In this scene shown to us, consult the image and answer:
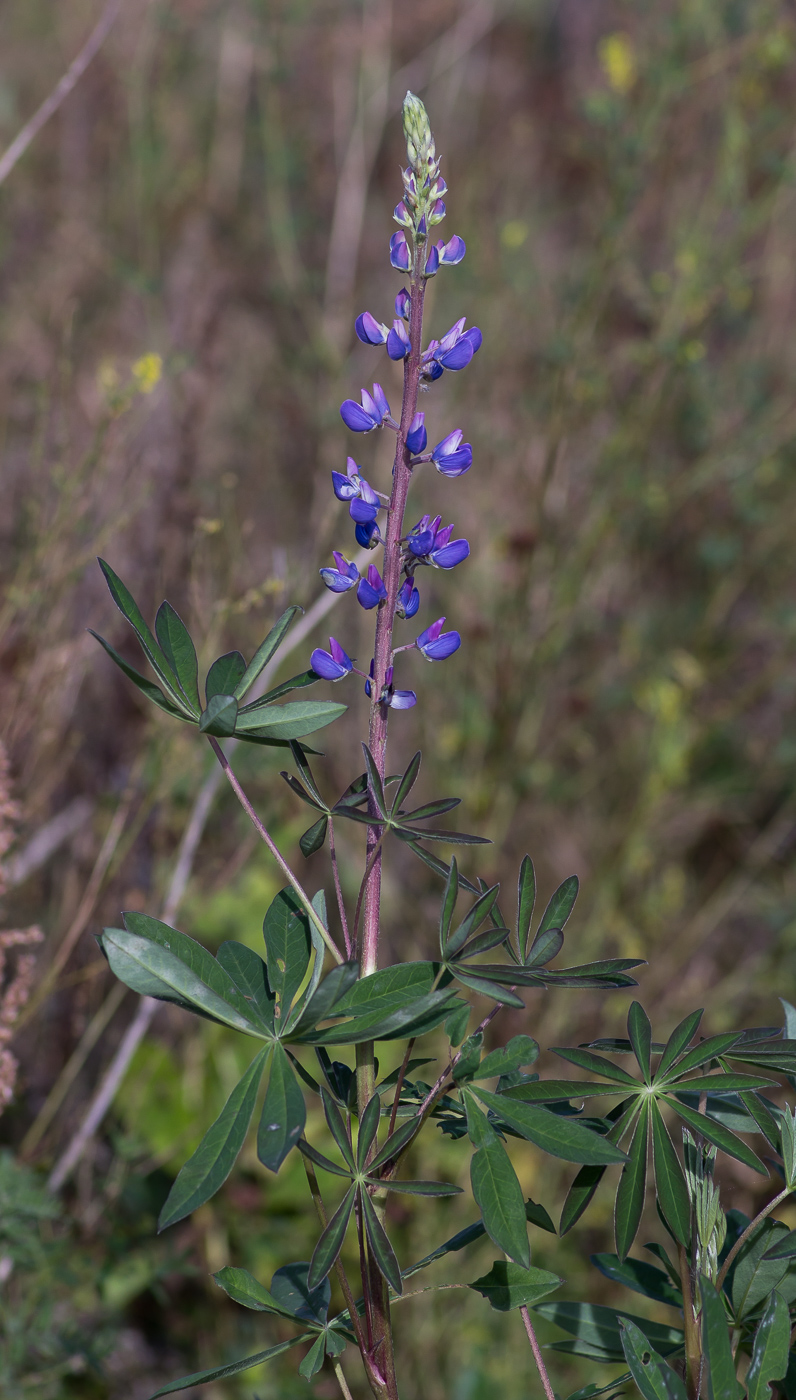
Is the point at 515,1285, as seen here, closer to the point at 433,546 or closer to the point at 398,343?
the point at 433,546

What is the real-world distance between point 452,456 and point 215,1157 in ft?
2.08

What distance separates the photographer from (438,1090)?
34.2 inches

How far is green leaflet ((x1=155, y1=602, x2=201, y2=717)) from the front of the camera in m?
0.99

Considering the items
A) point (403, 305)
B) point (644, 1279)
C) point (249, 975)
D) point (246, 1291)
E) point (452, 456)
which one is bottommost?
point (246, 1291)

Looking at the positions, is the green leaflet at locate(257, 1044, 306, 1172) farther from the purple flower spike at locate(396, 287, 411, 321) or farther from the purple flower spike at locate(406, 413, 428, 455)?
the purple flower spike at locate(396, 287, 411, 321)

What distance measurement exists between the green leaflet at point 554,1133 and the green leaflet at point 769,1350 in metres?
0.17

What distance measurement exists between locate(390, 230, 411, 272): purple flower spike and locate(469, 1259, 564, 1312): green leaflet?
0.89 m

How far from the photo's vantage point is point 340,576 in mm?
1002

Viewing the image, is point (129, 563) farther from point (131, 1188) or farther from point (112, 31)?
point (112, 31)

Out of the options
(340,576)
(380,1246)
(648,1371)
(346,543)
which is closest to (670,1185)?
(648,1371)

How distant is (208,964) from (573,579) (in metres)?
2.41

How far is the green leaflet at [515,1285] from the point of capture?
2.90 feet

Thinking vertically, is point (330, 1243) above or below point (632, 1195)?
below

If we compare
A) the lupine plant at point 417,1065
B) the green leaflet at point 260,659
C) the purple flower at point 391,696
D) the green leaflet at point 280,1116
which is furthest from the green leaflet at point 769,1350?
the green leaflet at point 260,659
